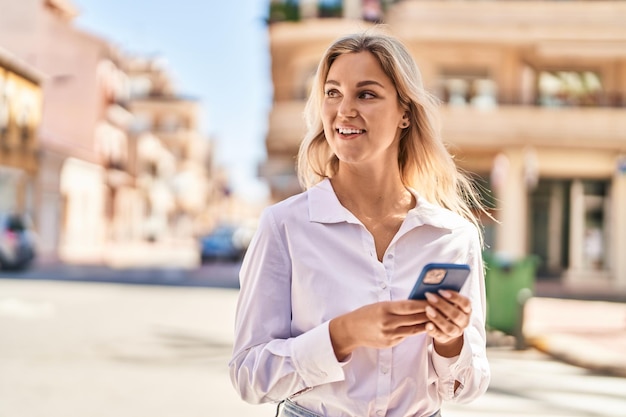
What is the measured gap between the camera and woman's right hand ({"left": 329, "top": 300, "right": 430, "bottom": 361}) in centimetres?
176

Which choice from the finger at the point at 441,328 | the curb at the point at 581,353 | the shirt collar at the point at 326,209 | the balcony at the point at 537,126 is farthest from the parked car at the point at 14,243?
the finger at the point at 441,328

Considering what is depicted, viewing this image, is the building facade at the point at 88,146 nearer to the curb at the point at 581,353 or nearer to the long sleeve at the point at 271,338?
the curb at the point at 581,353

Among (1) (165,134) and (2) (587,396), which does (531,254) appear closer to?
(2) (587,396)

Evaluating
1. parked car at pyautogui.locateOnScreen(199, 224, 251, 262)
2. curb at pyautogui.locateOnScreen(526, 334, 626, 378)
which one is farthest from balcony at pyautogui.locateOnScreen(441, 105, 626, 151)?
parked car at pyautogui.locateOnScreen(199, 224, 251, 262)

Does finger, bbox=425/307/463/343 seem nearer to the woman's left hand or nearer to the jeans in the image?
Result: the woman's left hand

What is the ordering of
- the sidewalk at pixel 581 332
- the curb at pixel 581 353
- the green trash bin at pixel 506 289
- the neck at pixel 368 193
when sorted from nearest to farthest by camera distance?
the neck at pixel 368 193, the curb at pixel 581 353, the sidewalk at pixel 581 332, the green trash bin at pixel 506 289

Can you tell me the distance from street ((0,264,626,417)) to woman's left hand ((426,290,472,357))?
4.78 m

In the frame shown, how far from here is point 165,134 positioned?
8625 cm

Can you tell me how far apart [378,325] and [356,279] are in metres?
0.24

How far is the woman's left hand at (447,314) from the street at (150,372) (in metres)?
4.78

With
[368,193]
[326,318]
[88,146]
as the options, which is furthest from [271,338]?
[88,146]

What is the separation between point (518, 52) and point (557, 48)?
1190 millimetres

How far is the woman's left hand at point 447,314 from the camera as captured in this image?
68.9 inches

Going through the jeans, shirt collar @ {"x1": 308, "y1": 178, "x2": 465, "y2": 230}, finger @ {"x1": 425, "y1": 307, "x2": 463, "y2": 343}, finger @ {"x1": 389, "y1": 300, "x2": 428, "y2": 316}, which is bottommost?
the jeans
